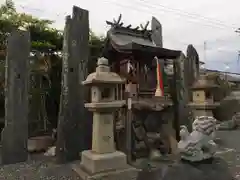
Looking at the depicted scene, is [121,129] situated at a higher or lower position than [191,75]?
lower

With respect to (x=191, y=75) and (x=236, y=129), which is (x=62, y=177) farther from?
(x=236, y=129)

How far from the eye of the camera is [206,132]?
346 cm

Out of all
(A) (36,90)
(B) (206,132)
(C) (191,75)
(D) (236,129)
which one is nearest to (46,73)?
(A) (36,90)

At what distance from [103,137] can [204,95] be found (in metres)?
3.98

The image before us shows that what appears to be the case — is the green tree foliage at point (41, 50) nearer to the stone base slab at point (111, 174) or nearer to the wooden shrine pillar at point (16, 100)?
the wooden shrine pillar at point (16, 100)

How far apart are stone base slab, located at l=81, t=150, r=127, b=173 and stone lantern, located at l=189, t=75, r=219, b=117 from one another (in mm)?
3649

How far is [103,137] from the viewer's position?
4855 millimetres

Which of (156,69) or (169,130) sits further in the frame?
(156,69)

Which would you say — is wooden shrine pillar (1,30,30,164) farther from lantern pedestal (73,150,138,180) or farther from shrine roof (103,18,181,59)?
shrine roof (103,18,181,59)

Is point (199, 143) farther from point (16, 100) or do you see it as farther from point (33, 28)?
point (33, 28)

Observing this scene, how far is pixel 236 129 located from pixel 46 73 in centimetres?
882

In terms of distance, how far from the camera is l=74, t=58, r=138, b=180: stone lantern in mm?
4652

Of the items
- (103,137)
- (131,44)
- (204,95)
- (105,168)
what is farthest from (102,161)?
(204,95)

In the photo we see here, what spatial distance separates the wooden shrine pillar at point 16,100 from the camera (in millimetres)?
6262
